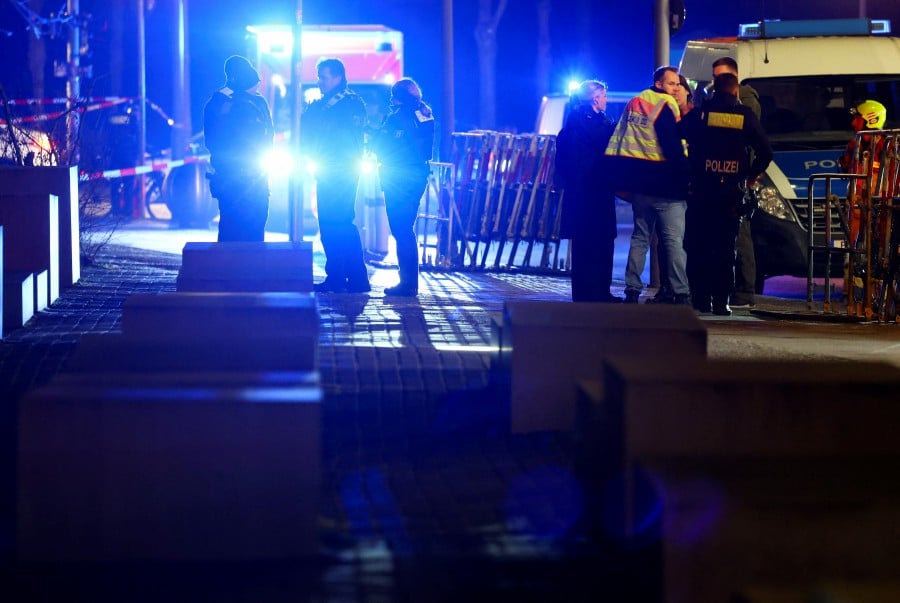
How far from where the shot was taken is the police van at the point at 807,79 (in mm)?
14508

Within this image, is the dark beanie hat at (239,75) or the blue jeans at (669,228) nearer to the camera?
the blue jeans at (669,228)

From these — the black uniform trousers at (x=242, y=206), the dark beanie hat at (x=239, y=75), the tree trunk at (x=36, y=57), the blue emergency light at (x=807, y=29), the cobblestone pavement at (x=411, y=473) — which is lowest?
the cobblestone pavement at (x=411, y=473)

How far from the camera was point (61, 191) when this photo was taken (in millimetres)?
12719

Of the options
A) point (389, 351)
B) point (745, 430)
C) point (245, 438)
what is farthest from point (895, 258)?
point (245, 438)

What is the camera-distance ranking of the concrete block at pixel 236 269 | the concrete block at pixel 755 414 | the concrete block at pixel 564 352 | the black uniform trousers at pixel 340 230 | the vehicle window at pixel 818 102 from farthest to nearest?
the vehicle window at pixel 818 102 < the black uniform trousers at pixel 340 230 < the concrete block at pixel 236 269 < the concrete block at pixel 564 352 < the concrete block at pixel 755 414

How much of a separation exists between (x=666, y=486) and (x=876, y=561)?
2.23 ft

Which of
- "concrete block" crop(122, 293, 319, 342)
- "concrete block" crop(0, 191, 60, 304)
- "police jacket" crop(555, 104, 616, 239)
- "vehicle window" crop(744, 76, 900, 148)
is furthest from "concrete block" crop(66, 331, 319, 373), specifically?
"vehicle window" crop(744, 76, 900, 148)

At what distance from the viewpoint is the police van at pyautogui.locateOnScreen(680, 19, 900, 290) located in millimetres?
14508

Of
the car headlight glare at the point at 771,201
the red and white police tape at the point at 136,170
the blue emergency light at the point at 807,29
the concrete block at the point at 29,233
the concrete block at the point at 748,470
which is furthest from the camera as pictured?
the red and white police tape at the point at 136,170

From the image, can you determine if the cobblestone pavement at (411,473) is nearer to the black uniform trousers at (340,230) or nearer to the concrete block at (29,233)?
the concrete block at (29,233)

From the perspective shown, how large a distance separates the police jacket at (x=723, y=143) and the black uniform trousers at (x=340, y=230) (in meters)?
2.75

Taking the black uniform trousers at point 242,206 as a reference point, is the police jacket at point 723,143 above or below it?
above

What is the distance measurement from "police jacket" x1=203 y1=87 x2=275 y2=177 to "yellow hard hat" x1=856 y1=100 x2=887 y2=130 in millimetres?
5224

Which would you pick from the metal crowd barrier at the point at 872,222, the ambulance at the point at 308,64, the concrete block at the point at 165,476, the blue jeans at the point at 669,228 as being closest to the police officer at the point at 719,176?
the blue jeans at the point at 669,228
